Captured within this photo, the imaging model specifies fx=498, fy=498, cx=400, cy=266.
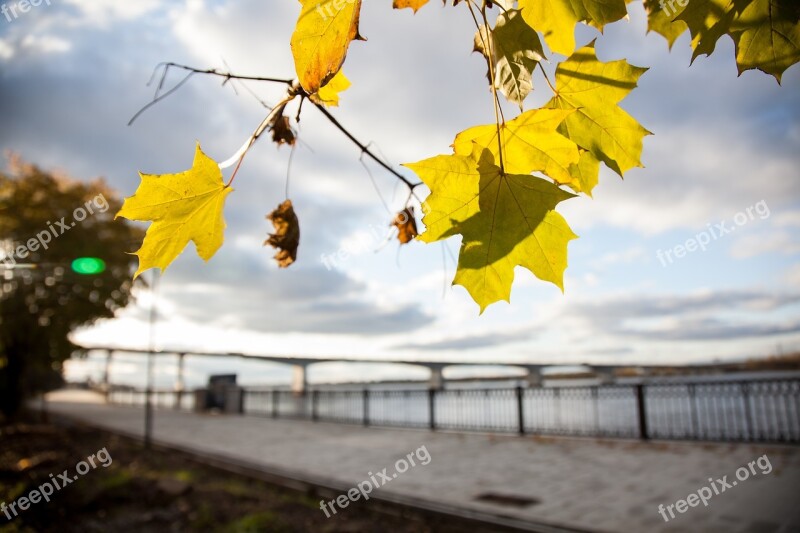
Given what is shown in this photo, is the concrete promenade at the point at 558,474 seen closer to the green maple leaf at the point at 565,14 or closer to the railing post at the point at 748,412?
the railing post at the point at 748,412

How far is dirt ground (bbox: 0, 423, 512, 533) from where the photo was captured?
591cm

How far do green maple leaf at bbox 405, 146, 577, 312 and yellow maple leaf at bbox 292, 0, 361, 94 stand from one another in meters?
0.20

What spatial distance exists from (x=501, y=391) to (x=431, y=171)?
1347cm

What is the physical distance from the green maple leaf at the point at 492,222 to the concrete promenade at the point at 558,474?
5.62m

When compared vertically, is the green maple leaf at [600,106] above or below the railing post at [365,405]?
above

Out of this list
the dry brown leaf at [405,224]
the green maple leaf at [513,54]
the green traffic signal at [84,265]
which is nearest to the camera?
the green maple leaf at [513,54]

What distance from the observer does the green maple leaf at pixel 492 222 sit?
A: 2.72 feet

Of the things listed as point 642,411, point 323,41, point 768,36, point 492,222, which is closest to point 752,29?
point 768,36

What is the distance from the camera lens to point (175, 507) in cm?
670

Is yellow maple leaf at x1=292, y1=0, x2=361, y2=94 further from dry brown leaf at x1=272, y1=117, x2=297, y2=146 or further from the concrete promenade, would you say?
A: the concrete promenade

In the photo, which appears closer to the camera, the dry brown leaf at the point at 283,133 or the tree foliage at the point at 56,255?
the dry brown leaf at the point at 283,133

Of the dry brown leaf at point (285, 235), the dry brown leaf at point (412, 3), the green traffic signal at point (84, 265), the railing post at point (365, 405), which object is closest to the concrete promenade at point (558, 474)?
the railing post at point (365, 405)

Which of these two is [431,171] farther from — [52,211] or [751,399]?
[52,211]

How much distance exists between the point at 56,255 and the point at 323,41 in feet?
58.1
